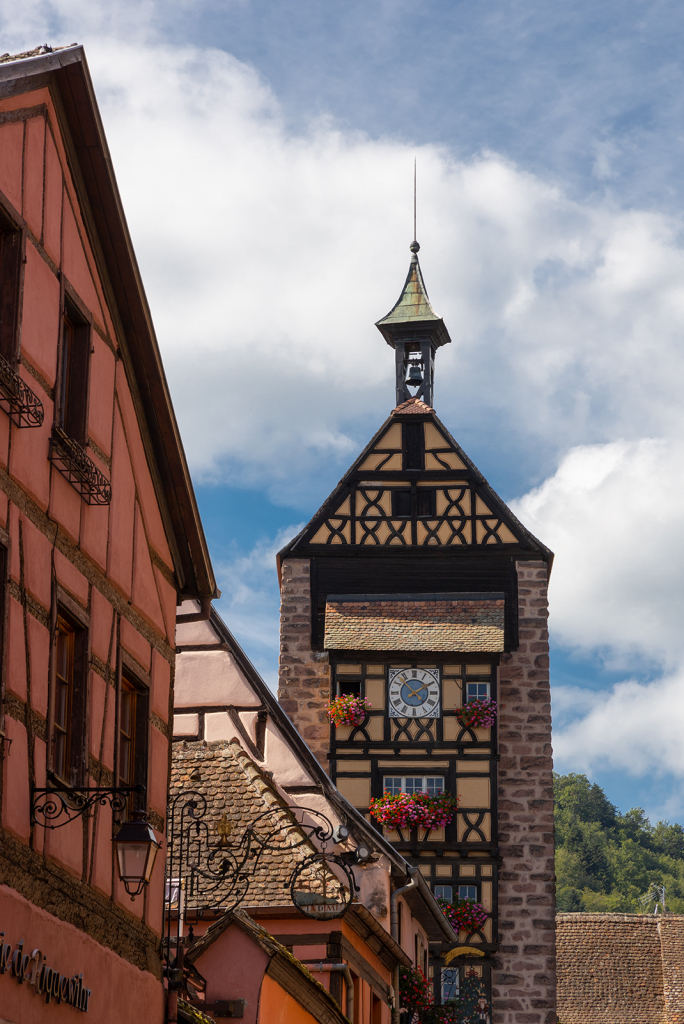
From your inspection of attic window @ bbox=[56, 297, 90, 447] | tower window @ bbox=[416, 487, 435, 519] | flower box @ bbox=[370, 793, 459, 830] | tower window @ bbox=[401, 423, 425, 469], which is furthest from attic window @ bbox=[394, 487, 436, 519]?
attic window @ bbox=[56, 297, 90, 447]

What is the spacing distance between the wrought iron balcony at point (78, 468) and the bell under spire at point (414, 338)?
19988 millimetres

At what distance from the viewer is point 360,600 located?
27125 mm

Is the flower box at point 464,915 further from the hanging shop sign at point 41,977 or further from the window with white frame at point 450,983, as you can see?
the hanging shop sign at point 41,977

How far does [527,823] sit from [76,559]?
17962 mm

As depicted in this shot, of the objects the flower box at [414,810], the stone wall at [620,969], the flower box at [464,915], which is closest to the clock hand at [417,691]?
the flower box at [414,810]

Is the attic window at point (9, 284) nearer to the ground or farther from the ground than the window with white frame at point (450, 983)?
farther from the ground

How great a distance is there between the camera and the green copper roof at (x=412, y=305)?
100ft

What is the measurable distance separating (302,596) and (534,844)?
587cm

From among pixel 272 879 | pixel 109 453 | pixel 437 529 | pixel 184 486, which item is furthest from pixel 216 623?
pixel 437 529

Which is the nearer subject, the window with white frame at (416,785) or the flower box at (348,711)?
the window with white frame at (416,785)

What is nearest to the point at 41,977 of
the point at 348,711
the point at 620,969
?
the point at 348,711

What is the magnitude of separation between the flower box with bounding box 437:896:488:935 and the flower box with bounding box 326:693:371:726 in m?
3.21

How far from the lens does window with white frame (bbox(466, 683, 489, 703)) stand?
85.7 ft

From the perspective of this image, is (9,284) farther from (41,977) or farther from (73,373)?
(41,977)
